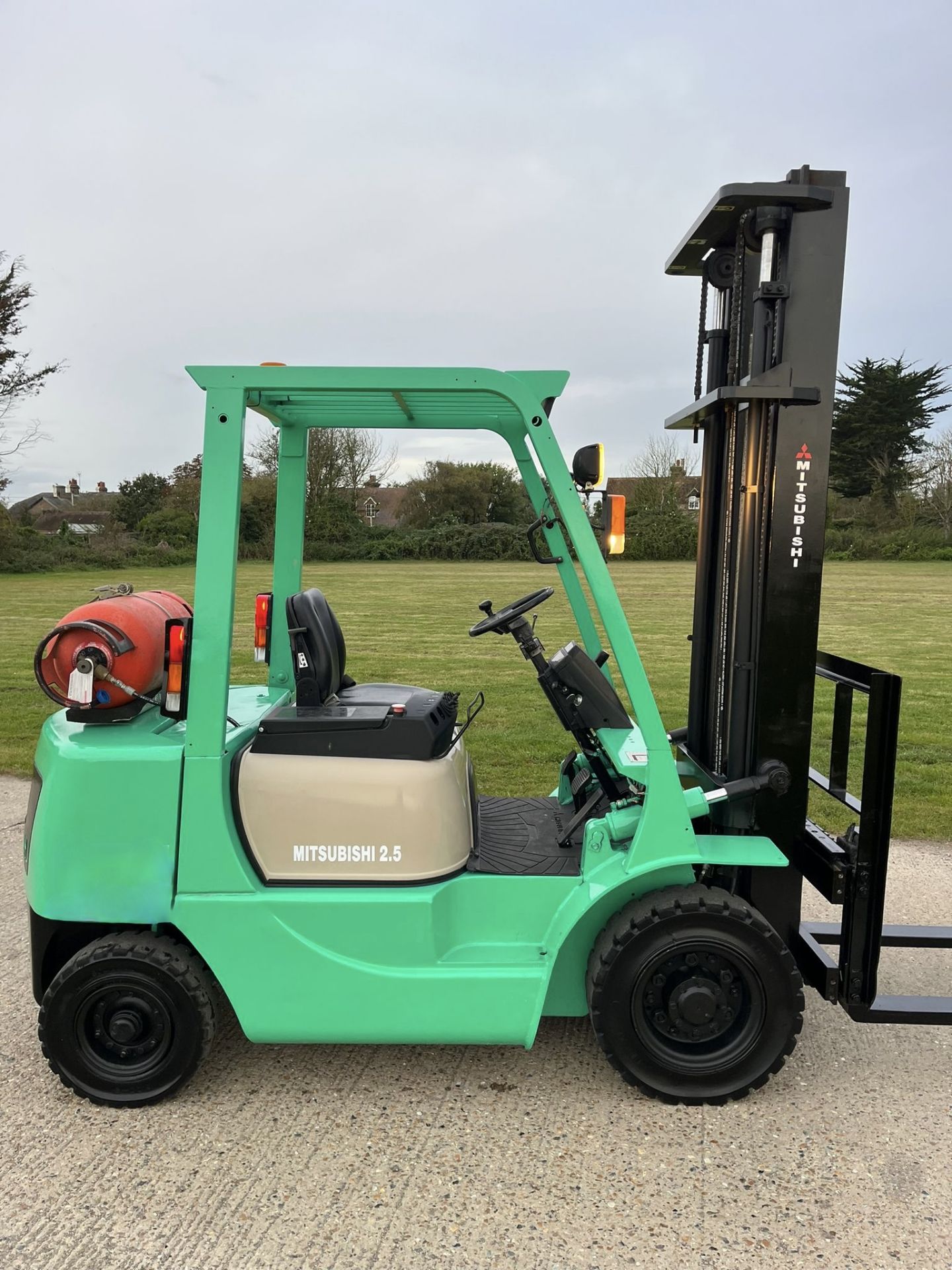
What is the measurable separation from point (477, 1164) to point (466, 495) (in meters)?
25.2

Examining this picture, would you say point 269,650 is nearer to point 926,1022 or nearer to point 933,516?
point 926,1022

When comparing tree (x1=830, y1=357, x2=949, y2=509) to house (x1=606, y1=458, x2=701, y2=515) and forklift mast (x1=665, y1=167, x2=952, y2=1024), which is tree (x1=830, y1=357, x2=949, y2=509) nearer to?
house (x1=606, y1=458, x2=701, y2=515)

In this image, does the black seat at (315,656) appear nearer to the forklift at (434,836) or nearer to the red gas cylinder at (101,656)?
the forklift at (434,836)

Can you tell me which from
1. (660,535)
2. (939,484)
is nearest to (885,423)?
(939,484)

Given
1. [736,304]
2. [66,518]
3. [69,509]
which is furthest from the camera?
[69,509]

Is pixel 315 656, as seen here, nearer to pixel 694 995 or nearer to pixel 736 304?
pixel 694 995

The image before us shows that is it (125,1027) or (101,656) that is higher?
(101,656)

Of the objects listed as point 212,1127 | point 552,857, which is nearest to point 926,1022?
point 552,857

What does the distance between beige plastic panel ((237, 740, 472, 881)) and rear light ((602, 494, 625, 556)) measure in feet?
3.28

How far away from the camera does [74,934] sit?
3.21m

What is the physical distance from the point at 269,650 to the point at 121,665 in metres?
0.96

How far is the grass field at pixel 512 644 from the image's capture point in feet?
26.5

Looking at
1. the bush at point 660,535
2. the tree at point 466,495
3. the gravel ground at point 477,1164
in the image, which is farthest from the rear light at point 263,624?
the bush at point 660,535

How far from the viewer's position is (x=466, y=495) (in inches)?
1076
